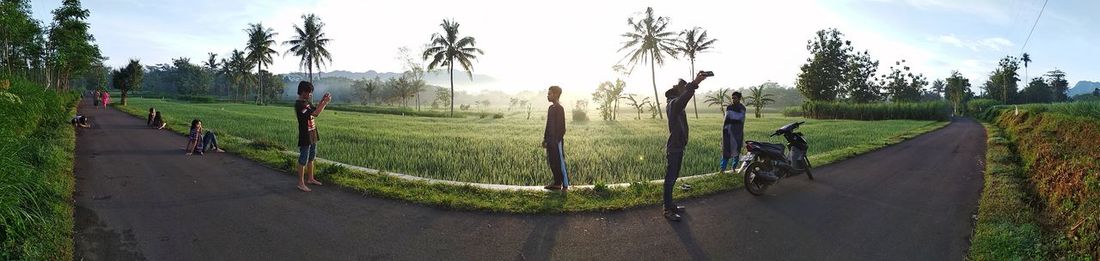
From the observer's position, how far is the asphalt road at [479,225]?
15.1 ft

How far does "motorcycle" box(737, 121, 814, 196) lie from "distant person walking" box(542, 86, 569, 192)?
269 cm

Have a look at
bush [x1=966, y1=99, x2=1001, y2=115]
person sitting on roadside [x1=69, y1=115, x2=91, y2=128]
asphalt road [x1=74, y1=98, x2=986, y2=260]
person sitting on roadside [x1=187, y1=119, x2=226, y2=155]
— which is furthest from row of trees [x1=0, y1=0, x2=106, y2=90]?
bush [x1=966, y1=99, x2=1001, y2=115]

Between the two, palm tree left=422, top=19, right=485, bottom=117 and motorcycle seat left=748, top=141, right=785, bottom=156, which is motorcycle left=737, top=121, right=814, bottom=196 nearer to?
motorcycle seat left=748, top=141, right=785, bottom=156

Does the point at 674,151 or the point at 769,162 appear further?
the point at 769,162

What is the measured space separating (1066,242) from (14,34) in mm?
37267

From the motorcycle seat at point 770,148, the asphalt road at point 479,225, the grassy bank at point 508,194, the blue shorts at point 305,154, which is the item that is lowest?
the asphalt road at point 479,225

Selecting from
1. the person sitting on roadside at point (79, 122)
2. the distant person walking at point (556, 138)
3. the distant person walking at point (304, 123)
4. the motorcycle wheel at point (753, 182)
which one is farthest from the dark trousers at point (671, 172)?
the person sitting on roadside at point (79, 122)

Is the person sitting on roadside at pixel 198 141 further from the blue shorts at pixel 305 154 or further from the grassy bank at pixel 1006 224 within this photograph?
the grassy bank at pixel 1006 224

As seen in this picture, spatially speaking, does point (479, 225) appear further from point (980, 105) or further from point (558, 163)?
point (980, 105)

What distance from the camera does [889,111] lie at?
5106 centimetres

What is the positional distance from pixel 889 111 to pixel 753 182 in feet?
177

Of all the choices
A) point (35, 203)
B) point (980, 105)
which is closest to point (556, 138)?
point (35, 203)

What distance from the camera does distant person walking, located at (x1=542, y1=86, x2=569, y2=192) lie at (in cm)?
738

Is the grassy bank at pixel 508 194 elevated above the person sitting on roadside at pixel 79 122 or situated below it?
below
